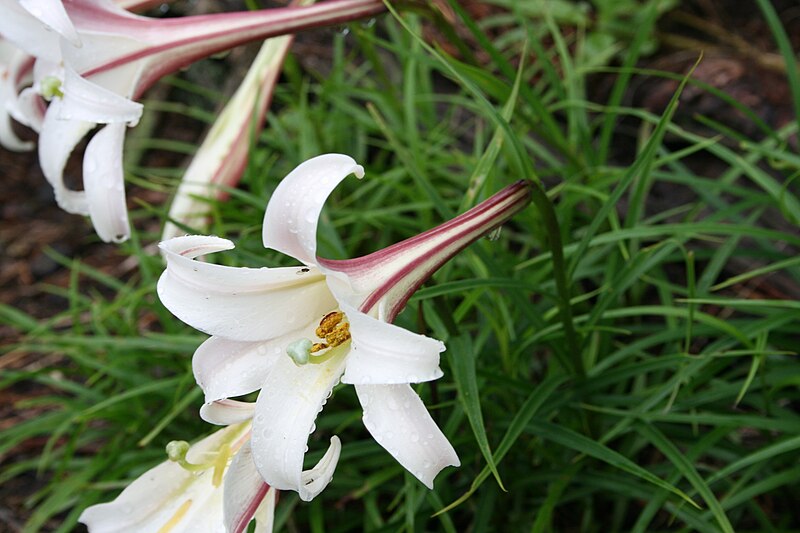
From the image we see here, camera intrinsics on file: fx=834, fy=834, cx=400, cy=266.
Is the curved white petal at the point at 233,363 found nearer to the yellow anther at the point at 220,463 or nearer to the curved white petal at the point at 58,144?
the yellow anther at the point at 220,463

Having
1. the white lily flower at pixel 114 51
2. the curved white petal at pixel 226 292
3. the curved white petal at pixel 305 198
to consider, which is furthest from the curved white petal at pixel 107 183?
the curved white petal at pixel 305 198

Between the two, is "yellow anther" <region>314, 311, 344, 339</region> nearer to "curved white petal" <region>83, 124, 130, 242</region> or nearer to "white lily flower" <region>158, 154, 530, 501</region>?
"white lily flower" <region>158, 154, 530, 501</region>

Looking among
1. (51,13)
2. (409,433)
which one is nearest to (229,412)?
(409,433)

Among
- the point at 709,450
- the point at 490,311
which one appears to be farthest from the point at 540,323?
the point at 709,450

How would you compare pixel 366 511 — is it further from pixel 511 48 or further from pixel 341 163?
pixel 511 48

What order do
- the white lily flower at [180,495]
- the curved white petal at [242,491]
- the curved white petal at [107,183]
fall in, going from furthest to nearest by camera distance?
the curved white petal at [107,183] < the white lily flower at [180,495] < the curved white petal at [242,491]

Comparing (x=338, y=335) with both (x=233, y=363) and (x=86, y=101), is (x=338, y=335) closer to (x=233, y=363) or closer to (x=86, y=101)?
(x=233, y=363)
